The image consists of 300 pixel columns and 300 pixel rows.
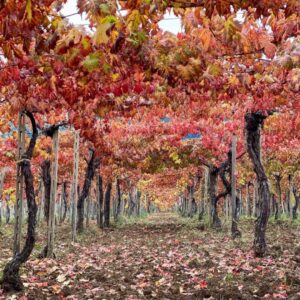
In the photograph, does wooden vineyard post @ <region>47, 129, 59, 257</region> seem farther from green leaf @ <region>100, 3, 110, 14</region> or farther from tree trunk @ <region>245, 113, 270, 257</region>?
green leaf @ <region>100, 3, 110, 14</region>

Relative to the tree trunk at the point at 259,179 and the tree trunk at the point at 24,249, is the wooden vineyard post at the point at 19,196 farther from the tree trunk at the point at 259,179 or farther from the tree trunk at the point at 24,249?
the tree trunk at the point at 259,179

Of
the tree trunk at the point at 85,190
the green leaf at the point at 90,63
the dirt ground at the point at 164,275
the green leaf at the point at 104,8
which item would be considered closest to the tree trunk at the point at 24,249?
the dirt ground at the point at 164,275

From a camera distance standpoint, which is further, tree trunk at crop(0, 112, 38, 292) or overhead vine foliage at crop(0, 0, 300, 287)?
tree trunk at crop(0, 112, 38, 292)

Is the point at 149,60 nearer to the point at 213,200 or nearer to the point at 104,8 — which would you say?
the point at 104,8

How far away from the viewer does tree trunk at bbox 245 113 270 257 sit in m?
12.0

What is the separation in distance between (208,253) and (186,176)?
25480mm

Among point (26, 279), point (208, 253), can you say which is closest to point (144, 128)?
point (208, 253)

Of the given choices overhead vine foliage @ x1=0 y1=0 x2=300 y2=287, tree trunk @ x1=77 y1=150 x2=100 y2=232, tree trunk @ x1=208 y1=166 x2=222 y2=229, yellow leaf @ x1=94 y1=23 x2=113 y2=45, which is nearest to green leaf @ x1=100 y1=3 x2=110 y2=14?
overhead vine foliage @ x1=0 y1=0 x2=300 y2=287

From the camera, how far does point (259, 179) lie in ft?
40.4

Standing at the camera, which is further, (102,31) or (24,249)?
(24,249)

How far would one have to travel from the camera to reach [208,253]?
12.2 m

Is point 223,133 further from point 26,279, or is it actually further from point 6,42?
point 6,42

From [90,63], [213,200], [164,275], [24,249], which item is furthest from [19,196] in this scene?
[213,200]

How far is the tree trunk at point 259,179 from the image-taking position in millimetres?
11953
